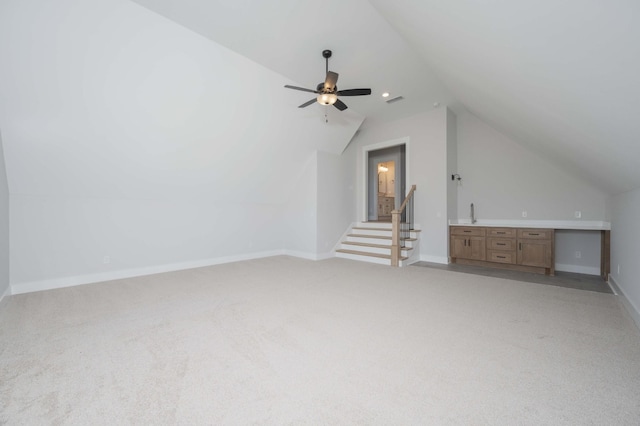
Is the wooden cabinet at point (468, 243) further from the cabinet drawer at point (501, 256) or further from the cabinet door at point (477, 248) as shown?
the cabinet drawer at point (501, 256)

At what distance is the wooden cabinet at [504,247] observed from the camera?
454 centimetres

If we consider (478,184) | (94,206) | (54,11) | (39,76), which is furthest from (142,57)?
(478,184)

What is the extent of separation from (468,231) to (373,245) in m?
1.99

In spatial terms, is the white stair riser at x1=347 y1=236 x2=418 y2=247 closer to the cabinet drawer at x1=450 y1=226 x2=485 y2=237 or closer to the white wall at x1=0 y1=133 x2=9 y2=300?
the cabinet drawer at x1=450 y1=226 x2=485 y2=237

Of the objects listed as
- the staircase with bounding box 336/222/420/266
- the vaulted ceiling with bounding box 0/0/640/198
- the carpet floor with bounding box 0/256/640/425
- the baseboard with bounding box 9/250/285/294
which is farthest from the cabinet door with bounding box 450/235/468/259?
the baseboard with bounding box 9/250/285/294

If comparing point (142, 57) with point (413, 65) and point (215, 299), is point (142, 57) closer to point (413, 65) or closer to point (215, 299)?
point (215, 299)

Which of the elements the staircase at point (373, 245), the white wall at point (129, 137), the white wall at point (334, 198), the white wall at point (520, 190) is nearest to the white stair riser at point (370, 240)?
the staircase at point (373, 245)

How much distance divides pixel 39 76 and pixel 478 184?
23.6 ft

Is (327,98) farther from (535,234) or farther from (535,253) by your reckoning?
(535,253)

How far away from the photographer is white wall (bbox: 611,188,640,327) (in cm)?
275

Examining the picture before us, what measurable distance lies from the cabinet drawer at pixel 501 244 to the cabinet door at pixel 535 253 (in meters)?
0.11

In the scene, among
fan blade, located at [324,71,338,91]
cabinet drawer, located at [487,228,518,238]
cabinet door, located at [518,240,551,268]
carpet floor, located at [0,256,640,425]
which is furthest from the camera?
cabinet drawer, located at [487,228,518,238]

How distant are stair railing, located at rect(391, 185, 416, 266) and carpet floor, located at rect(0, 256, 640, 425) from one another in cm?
167

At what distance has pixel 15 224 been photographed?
3.65 metres
